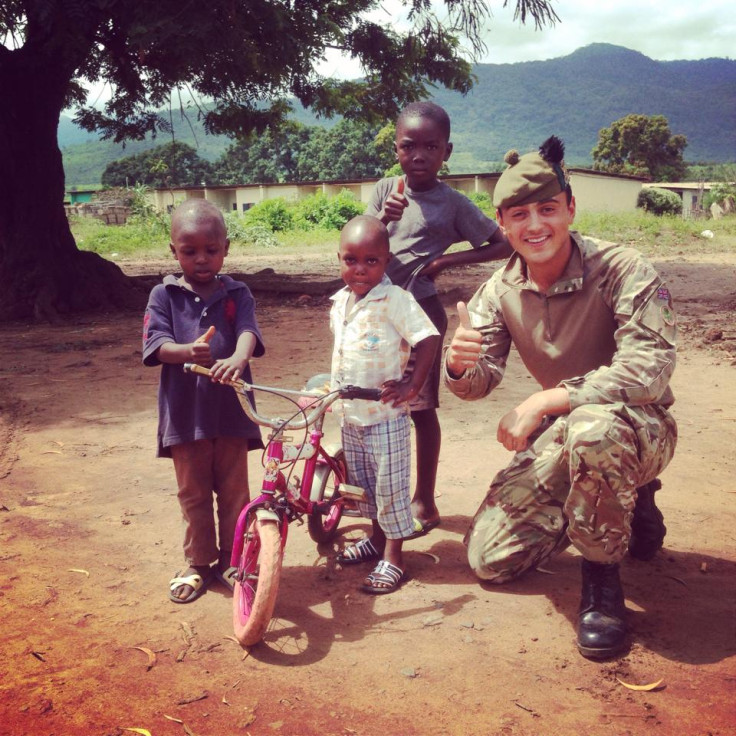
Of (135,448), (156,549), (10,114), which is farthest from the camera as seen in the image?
(10,114)

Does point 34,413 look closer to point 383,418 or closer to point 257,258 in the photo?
point 383,418

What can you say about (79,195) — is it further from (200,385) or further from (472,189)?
(200,385)

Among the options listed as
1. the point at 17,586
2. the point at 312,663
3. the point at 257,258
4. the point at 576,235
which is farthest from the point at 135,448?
the point at 257,258

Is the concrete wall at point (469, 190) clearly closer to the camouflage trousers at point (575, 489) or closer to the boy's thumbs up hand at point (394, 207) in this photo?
the boy's thumbs up hand at point (394, 207)

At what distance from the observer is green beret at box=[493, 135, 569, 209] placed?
2818 mm

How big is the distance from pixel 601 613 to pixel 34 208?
9839 mm

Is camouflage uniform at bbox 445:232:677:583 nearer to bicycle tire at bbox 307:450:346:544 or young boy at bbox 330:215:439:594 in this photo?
young boy at bbox 330:215:439:594

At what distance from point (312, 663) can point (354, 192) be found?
4062 centimetres

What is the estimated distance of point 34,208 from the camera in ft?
33.8

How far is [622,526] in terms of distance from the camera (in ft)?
8.73

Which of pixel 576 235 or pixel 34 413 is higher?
pixel 576 235

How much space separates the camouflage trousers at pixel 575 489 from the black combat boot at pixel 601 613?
0.23 ft

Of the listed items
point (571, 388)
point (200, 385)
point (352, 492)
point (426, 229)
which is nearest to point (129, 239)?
point (426, 229)

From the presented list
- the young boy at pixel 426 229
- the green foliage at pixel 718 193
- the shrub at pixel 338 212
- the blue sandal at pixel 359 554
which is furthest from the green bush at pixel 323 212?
the blue sandal at pixel 359 554
